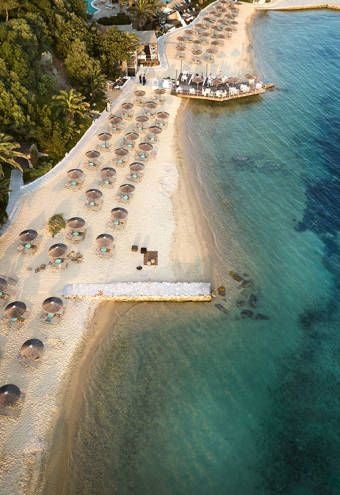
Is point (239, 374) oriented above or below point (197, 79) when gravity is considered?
below

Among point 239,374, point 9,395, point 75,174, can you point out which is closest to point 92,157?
point 75,174

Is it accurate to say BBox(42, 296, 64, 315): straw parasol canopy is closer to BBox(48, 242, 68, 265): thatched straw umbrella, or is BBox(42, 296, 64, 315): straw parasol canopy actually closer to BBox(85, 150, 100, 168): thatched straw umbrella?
BBox(48, 242, 68, 265): thatched straw umbrella

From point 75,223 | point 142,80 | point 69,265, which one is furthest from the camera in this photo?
point 142,80

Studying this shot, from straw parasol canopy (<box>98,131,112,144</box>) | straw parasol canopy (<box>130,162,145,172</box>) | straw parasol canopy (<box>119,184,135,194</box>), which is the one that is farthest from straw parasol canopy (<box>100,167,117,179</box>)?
straw parasol canopy (<box>98,131,112,144</box>)

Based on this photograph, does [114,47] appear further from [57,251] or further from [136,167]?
[57,251]

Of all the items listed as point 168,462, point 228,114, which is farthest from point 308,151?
point 168,462

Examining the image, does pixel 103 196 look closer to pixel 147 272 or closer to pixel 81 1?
pixel 147 272
